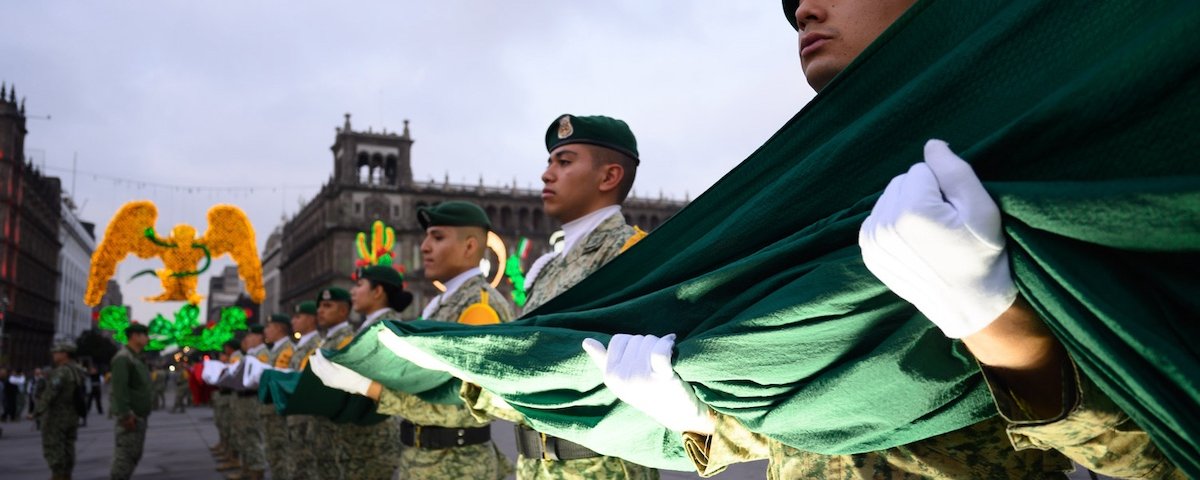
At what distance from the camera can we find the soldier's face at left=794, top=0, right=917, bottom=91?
1605 mm

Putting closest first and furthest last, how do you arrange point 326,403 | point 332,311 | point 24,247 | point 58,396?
point 326,403, point 332,311, point 58,396, point 24,247

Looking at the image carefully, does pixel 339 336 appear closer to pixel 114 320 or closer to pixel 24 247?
pixel 114 320

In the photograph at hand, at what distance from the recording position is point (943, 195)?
97 centimetres

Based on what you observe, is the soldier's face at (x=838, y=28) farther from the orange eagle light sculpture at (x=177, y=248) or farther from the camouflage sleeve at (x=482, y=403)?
the orange eagle light sculpture at (x=177, y=248)

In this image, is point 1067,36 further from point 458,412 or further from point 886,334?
point 458,412

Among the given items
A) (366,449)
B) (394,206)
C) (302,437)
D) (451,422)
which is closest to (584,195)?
(451,422)

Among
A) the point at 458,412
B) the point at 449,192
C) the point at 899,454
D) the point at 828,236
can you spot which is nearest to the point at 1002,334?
the point at 828,236

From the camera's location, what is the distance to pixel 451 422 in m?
3.96

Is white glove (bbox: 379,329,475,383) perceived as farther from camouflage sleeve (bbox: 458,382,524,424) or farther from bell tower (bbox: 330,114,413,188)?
bell tower (bbox: 330,114,413,188)

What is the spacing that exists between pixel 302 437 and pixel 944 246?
7.82 meters

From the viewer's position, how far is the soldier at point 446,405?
3.85m

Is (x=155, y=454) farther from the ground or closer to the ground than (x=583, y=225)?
closer to the ground

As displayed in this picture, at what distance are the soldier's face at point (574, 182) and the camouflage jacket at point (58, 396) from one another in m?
8.81

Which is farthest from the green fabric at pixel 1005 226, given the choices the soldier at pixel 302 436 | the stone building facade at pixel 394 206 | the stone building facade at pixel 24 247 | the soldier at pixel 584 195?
the stone building facade at pixel 394 206
